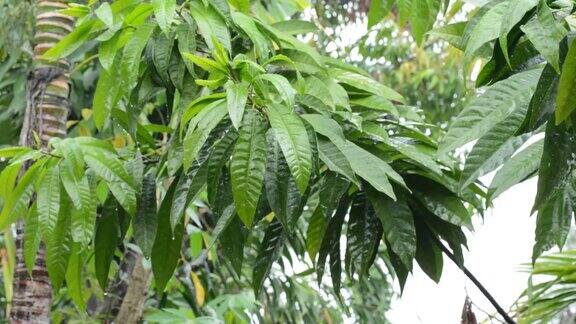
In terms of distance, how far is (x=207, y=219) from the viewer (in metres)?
3.75

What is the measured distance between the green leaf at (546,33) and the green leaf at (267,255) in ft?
2.18

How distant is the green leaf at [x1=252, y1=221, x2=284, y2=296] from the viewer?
5.07 ft

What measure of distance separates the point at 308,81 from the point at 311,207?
0.76 feet

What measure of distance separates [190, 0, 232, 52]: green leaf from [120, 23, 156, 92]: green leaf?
78 mm

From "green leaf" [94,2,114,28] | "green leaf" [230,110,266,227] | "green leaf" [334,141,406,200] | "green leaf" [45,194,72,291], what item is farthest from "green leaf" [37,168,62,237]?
"green leaf" [334,141,406,200]

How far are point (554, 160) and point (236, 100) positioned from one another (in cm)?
41

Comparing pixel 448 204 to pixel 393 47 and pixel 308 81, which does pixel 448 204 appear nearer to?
pixel 308 81

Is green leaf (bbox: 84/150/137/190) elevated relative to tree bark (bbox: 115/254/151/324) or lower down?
elevated

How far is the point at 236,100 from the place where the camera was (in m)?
1.19

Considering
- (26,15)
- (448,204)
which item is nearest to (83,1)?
(26,15)

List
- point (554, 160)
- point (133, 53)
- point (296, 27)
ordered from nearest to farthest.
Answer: point (554, 160)
point (133, 53)
point (296, 27)

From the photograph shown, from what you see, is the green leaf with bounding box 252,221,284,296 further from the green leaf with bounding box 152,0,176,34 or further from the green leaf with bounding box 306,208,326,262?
the green leaf with bounding box 152,0,176,34

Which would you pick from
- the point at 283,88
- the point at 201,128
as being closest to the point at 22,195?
the point at 201,128

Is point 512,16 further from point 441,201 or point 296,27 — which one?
point 296,27
